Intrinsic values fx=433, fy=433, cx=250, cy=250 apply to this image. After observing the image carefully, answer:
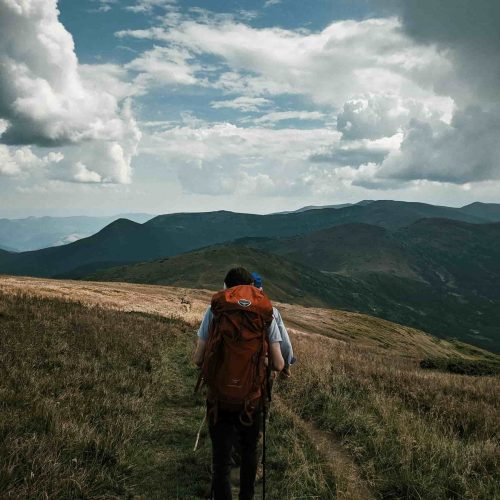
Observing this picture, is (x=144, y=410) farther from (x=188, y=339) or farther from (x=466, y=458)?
(x=188, y=339)

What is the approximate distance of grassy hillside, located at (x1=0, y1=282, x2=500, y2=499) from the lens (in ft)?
19.3

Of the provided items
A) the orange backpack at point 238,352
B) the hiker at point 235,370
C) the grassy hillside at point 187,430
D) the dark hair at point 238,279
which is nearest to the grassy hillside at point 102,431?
the grassy hillside at point 187,430

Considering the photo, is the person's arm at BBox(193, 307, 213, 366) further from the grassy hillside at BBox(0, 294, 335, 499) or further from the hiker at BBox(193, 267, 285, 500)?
the grassy hillside at BBox(0, 294, 335, 499)

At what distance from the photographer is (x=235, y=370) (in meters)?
4.91

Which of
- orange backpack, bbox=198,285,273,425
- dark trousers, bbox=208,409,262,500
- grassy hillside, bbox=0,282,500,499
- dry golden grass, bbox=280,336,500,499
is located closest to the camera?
orange backpack, bbox=198,285,273,425

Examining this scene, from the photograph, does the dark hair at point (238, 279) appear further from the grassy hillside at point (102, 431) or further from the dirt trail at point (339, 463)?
the dirt trail at point (339, 463)

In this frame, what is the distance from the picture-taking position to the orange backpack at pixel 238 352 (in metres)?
4.91

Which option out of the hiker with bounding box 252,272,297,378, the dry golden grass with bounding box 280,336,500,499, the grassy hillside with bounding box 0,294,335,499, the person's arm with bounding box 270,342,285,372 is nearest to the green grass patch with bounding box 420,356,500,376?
the dry golden grass with bounding box 280,336,500,499

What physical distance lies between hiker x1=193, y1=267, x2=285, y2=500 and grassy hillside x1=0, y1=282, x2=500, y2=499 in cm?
138

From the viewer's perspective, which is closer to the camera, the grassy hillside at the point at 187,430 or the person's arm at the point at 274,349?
the person's arm at the point at 274,349

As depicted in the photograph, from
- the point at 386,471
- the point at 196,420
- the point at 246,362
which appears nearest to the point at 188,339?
the point at 196,420

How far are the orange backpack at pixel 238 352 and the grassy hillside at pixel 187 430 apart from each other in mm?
1952

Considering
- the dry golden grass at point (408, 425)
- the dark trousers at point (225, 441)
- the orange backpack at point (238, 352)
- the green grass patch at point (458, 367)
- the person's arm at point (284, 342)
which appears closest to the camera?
the orange backpack at point (238, 352)

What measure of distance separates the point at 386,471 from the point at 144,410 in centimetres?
458
